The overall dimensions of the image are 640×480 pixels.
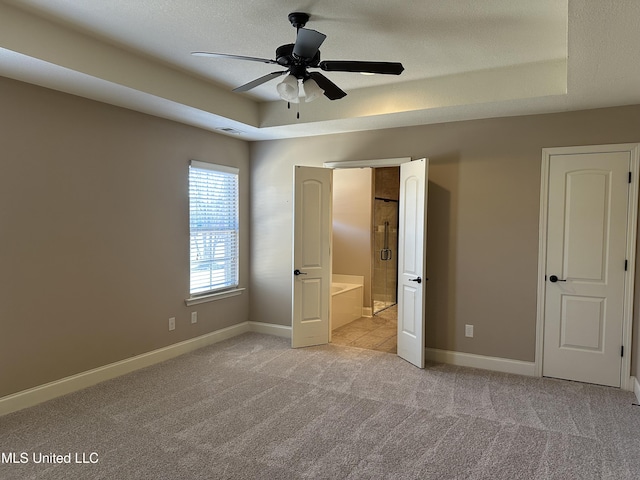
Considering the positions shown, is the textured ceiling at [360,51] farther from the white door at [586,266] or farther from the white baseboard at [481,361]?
the white baseboard at [481,361]

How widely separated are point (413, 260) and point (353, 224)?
247 centimetres

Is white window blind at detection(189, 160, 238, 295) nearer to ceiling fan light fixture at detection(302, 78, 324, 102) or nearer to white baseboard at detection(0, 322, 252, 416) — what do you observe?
white baseboard at detection(0, 322, 252, 416)

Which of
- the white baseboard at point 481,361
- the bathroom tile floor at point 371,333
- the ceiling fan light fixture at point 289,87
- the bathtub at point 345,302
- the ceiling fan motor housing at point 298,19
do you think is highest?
the ceiling fan motor housing at point 298,19

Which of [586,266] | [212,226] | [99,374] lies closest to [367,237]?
[212,226]

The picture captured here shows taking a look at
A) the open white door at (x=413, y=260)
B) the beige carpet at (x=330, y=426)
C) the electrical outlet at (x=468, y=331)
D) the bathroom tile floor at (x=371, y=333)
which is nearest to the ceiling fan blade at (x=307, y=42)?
the open white door at (x=413, y=260)

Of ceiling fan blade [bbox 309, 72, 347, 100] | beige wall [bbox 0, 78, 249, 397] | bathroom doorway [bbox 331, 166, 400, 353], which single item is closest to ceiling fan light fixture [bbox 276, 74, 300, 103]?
ceiling fan blade [bbox 309, 72, 347, 100]

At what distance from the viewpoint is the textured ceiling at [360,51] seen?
8.30 ft

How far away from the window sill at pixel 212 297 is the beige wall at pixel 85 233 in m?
0.09

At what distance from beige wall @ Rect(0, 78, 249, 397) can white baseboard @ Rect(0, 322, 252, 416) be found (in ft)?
0.19

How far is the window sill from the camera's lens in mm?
4691

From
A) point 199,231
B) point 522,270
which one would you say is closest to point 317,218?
point 199,231

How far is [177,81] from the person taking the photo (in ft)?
12.2

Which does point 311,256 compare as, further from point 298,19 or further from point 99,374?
point 298,19

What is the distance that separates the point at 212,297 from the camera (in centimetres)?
497
